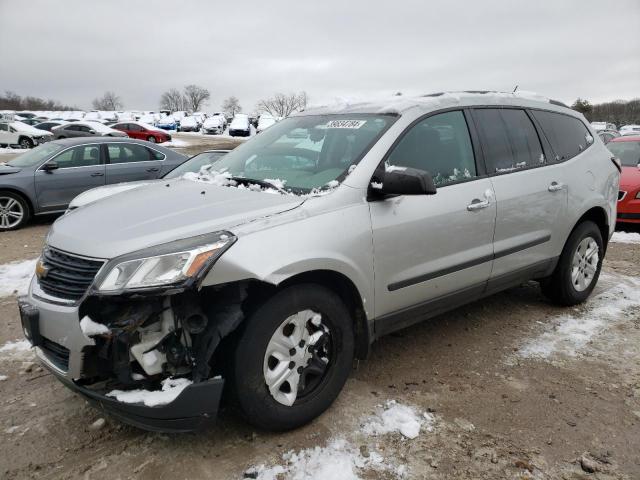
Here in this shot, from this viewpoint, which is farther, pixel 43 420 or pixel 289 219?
pixel 43 420

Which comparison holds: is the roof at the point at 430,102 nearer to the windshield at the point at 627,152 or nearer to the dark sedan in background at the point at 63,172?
the windshield at the point at 627,152

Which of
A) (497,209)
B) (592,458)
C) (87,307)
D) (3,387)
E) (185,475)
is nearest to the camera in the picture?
(87,307)

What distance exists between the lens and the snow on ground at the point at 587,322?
382 cm

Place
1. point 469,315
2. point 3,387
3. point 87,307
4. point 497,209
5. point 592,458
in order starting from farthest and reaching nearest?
point 469,315
point 497,209
point 3,387
point 592,458
point 87,307

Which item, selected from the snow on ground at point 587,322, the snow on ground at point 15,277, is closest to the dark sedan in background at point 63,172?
the snow on ground at point 15,277

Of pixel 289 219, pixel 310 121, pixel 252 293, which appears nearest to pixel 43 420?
pixel 252 293

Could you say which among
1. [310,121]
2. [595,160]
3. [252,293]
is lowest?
[252,293]

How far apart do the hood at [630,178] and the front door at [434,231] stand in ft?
19.3

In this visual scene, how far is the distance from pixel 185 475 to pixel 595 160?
13.8 ft

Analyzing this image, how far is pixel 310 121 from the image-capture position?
12.3ft

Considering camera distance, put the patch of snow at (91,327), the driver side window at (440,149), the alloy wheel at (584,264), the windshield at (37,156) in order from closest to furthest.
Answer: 1. the patch of snow at (91,327)
2. the driver side window at (440,149)
3. the alloy wheel at (584,264)
4. the windshield at (37,156)

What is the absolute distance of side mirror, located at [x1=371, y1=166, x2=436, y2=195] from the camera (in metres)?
2.73

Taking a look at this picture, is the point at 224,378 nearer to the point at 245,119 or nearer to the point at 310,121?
the point at 310,121

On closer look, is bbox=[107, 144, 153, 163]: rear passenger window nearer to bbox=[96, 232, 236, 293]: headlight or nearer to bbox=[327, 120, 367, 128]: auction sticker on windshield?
bbox=[327, 120, 367, 128]: auction sticker on windshield
